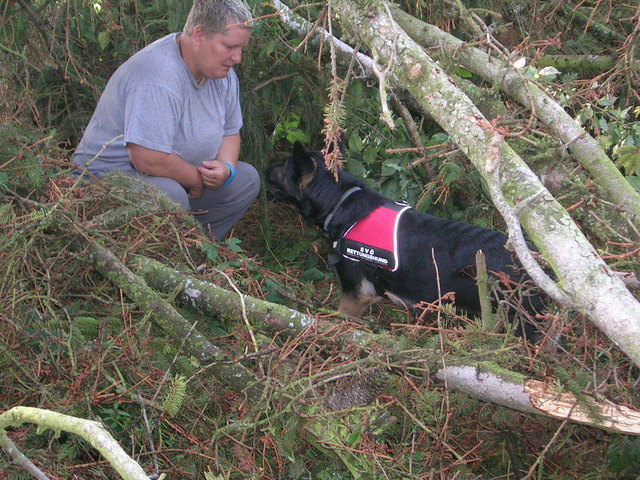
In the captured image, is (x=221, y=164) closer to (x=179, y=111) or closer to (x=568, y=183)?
(x=179, y=111)

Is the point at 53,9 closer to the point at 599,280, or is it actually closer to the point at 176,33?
the point at 176,33

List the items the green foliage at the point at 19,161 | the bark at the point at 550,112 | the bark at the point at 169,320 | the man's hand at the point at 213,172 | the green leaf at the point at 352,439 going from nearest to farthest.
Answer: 1. the green leaf at the point at 352,439
2. the bark at the point at 169,320
3. the bark at the point at 550,112
4. the green foliage at the point at 19,161
5. the man's hand at the point at 213,172

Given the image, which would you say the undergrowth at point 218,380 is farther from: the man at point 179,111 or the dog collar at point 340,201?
the dog collar at point 340,201

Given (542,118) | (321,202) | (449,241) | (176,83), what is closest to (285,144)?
(321,202)

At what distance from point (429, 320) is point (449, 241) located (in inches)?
33.7

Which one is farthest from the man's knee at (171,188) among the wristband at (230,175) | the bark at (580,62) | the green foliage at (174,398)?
the bark at (580,62)

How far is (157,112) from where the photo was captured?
427 cm

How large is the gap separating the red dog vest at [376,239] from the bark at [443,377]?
138 centimetres

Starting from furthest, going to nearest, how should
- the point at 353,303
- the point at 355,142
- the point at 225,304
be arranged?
the point at 355,142
the point at 353,303
the point at 225,304

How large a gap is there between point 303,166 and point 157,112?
112cm

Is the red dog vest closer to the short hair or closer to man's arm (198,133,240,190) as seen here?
man's arm (198,133,240,190)

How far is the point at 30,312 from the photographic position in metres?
3.01

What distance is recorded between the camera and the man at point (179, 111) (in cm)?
424

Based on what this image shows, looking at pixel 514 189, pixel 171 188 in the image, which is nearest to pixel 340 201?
pixel 171 188
